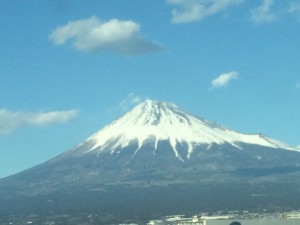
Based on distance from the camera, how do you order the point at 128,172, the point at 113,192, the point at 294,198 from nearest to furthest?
the point at 294,198 < the point at 113,192 < the point at 128,172

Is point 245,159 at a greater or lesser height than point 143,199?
greater

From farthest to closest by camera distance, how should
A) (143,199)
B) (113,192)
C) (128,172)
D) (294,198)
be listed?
(128,172)
(113,192)
(143,199)
(294,198)

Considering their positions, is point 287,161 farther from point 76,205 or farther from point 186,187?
point 76,205

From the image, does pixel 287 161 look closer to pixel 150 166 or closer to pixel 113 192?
pixel 150 166

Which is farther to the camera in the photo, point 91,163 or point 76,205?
point 91,163

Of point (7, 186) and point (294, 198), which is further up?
point (7, 186)

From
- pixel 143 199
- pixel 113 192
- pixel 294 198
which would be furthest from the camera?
pixel 113 192

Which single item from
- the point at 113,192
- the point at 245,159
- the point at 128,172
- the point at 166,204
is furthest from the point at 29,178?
the point at 166,204

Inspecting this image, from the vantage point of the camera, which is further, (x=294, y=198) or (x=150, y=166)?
(x=150, y=166)

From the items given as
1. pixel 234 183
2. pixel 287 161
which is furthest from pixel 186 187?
pixel 287 161
